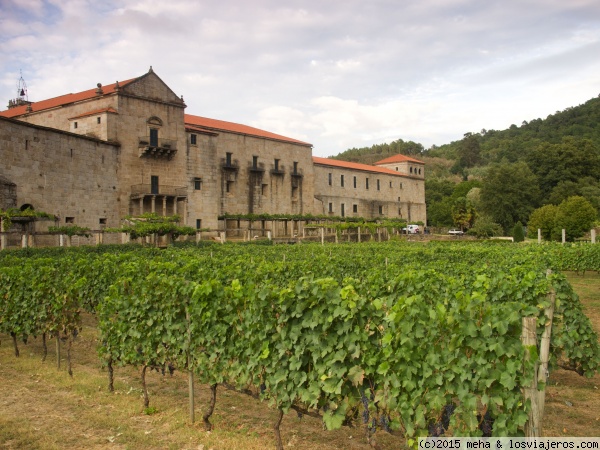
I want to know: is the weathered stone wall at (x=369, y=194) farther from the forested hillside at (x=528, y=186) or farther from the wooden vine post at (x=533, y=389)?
the wooden vine post at (x=533, y=389)

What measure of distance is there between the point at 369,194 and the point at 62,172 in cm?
4027

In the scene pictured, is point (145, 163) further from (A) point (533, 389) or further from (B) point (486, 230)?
(B) point (486, 230)

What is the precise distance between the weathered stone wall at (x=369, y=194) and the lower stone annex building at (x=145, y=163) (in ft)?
0.87

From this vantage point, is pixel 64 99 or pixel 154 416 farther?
pixel 64 99

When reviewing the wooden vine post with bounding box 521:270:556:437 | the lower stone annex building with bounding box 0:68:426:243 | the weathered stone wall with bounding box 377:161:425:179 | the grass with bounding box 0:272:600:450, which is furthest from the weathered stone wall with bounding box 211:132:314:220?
the wooden vine post with bounding box 521:270:556:437

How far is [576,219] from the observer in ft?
142

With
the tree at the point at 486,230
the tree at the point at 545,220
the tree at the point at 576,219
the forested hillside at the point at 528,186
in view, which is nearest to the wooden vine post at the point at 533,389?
the tree at the point at 576,219

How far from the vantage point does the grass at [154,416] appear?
6.36 m

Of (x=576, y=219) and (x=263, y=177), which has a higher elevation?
(x=263, y=177)

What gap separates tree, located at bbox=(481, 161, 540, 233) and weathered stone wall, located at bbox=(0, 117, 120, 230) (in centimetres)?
4879

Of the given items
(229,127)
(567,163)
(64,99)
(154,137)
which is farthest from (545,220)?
(64,99)

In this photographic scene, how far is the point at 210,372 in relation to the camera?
6711 mm

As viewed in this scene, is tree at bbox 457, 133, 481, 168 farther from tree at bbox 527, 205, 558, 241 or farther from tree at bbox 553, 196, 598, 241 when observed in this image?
tree at bbox 553, 196, 598, 241

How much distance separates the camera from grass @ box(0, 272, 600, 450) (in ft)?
20.9
